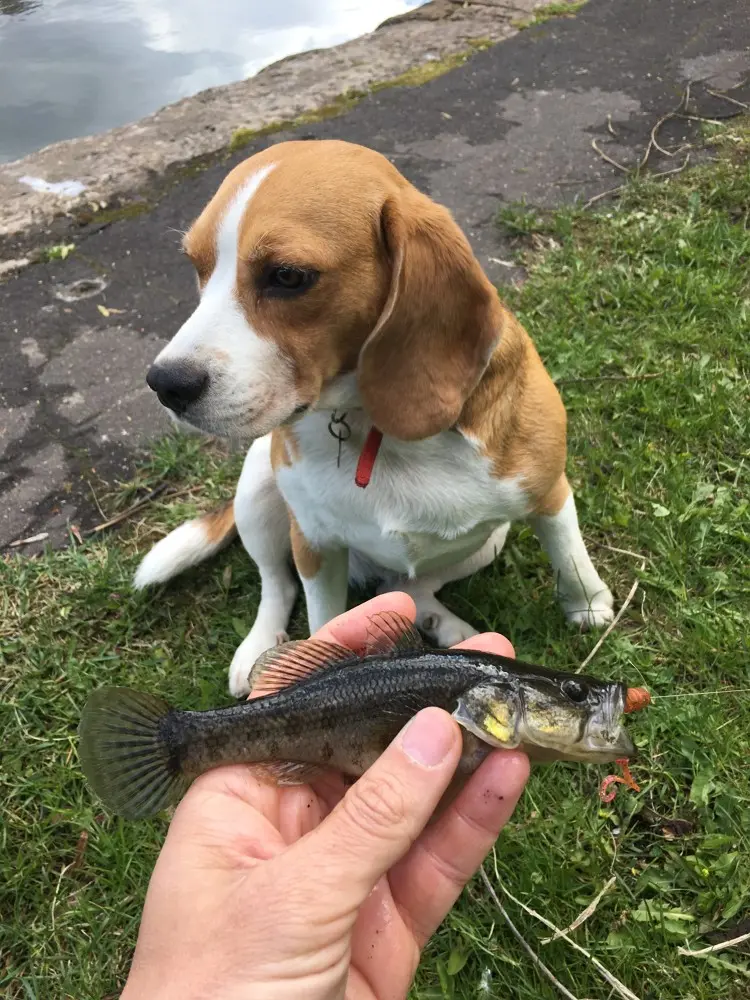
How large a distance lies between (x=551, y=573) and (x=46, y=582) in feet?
6.47

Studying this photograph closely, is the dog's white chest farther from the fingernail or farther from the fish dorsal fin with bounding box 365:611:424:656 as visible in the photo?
the fingernail

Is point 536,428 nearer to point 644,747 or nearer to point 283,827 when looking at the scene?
point 644,747

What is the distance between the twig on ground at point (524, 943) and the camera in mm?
1913

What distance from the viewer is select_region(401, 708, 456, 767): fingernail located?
4.32 ft

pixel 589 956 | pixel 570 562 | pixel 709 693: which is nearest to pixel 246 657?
pixel 570 562

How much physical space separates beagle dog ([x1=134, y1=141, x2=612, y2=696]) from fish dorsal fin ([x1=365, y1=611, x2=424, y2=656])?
18.5 inches

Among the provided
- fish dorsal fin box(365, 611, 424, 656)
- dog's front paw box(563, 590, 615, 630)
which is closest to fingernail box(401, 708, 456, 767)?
fish dorsal fin box(365, 611, 424, 656)

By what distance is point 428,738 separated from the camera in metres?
1.32

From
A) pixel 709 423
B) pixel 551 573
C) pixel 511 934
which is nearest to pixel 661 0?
pixel 709 423

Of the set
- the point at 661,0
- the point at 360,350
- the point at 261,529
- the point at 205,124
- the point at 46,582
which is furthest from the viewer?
the point at 661,0

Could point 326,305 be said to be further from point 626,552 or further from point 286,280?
point 626,552

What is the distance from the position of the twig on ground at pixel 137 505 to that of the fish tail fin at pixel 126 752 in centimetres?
194

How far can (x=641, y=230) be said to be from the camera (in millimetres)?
4262

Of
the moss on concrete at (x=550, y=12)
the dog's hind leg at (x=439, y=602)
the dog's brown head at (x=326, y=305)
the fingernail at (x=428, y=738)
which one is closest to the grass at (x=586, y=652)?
the dog's hind leg at (x=439, y=602)
